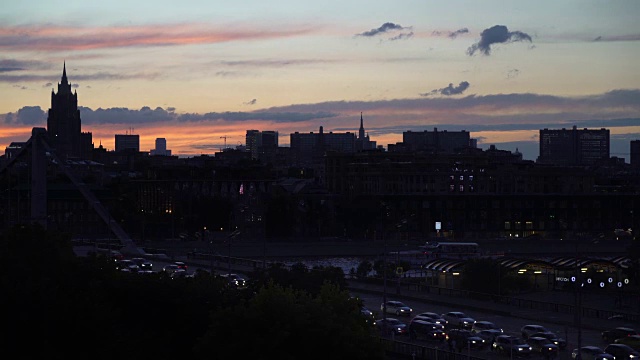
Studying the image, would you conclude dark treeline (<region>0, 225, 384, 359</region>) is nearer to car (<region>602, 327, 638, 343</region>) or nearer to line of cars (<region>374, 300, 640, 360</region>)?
line of cars (<region>374, 300, 640, 360</region>)

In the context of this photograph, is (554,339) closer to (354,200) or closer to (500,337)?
(500,337)

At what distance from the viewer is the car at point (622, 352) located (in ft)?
117

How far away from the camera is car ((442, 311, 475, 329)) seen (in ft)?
Result: 137

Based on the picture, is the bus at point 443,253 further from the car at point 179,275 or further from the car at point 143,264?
the car at point 179,275

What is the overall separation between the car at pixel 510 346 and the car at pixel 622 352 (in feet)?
6.93

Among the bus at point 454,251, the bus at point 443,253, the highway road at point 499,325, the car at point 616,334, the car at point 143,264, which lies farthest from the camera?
the bus at point 454,251

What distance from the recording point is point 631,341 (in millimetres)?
38125

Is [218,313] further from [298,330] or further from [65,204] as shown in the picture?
[65,204]

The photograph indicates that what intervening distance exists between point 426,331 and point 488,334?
1928 mm

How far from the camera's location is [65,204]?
4550 inches

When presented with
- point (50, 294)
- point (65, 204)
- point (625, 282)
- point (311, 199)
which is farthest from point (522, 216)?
point (50, 294)

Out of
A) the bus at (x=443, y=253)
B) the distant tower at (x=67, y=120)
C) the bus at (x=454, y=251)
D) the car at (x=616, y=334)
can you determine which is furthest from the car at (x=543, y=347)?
the distant tower at (x=67, y=120)

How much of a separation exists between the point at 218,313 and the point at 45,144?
2048 inches

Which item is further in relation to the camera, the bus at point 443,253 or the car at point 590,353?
the bus at point 443,253
